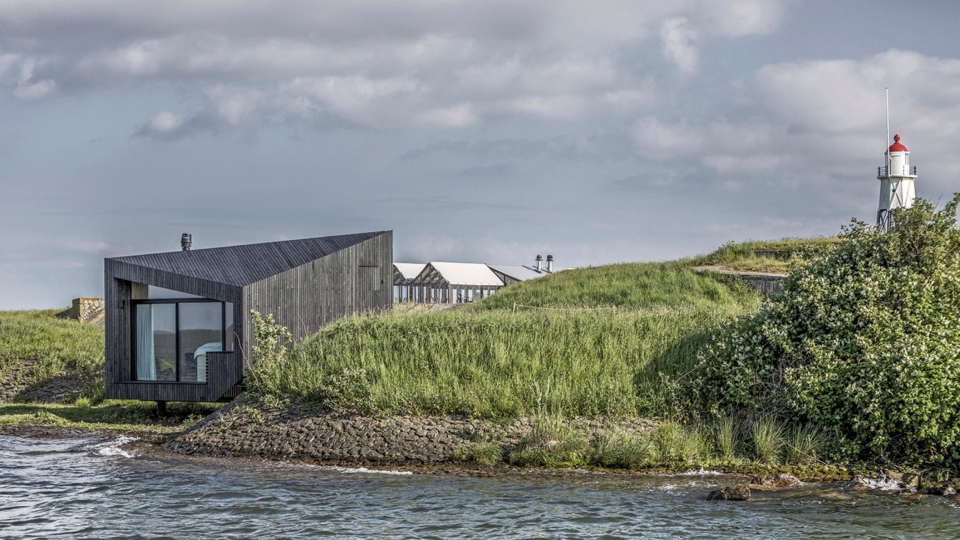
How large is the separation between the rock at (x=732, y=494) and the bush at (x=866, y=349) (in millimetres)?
3219

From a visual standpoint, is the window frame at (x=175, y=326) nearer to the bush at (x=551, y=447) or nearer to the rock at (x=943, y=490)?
the bush at (x=551, y=447)

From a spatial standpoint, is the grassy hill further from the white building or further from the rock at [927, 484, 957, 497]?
the white building

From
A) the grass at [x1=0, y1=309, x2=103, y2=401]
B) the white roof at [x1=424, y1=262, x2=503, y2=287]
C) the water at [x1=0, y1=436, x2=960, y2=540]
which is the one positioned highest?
the white roof at [x1=424, y1=262, x2=503, y2=287]

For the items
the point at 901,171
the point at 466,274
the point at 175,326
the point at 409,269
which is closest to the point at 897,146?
the point at 901,171

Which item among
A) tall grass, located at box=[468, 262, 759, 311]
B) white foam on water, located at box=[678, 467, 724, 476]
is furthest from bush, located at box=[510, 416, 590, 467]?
tall grass, located at box=[468, 262, 759, 311]

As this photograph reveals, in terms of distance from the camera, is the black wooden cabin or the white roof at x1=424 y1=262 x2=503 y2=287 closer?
the black wooden cabin

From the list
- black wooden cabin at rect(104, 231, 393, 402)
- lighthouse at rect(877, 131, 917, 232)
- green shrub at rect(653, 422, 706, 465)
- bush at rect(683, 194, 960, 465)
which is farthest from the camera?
lighthouse at rect(877, 131, 917, 232)

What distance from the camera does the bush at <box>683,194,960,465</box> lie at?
12914 millimetres

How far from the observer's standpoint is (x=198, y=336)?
20.7 meters

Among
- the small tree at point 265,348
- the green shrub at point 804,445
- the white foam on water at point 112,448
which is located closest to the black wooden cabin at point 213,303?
the small tree at point 265,348

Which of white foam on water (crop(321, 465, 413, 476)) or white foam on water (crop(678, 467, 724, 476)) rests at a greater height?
white foam on water (crop(321, 465, 413, 476))

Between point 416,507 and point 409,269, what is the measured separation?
37454 millimetres

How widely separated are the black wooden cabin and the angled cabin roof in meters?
0.03

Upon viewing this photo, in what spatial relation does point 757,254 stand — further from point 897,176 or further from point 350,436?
point 350,436
